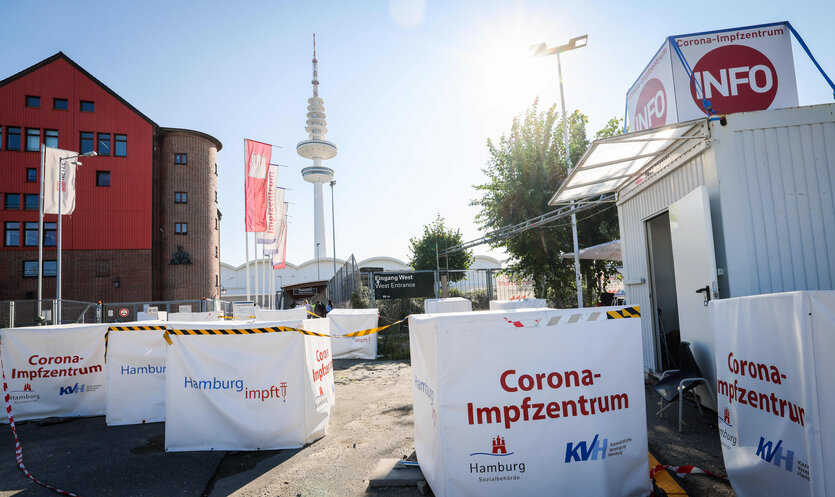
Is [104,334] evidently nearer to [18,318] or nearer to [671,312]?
[671,312]

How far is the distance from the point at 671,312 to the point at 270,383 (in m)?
7.48

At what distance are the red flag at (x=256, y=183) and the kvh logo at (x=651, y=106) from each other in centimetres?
1748

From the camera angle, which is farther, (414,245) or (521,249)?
(414,245)

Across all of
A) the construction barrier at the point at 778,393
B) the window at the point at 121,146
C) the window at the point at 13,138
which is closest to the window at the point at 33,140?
the window at the point at 13,138

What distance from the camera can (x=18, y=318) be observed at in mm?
25109

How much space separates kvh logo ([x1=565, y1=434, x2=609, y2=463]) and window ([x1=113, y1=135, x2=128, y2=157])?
3523 centimetres

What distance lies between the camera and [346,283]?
2131 centimetres

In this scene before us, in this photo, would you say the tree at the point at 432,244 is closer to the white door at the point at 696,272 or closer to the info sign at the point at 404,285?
the info sign at the point at 404,285

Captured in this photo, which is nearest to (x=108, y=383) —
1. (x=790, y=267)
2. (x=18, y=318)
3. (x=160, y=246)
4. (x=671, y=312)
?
(x=790, y=267)

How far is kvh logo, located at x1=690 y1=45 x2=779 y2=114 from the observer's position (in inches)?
244

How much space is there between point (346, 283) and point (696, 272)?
17.1 meters

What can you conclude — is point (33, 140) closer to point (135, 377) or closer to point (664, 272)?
point (135, 377)

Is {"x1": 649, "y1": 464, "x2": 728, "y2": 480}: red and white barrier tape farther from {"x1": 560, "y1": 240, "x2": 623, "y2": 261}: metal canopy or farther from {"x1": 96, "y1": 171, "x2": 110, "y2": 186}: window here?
{"x1": 96, "y1": 171, "x2": 110, "y2": 186}: window

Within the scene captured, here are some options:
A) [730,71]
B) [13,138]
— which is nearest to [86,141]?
[13,138]
